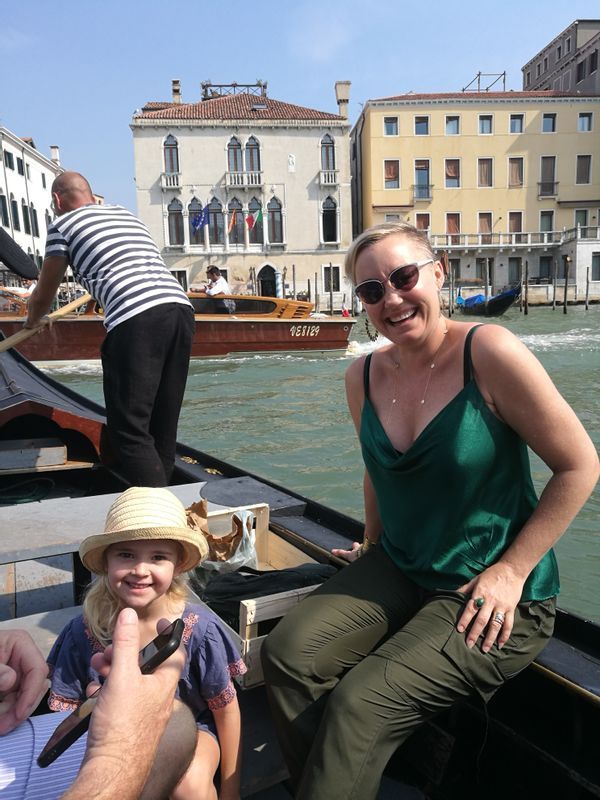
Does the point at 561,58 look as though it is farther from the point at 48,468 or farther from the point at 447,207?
the point at 48,468

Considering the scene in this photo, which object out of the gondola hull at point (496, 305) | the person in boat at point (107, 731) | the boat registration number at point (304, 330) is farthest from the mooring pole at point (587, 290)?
the person in boat at point (107, 731)

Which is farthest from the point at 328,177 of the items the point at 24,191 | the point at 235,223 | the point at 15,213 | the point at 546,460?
the point at 546,460

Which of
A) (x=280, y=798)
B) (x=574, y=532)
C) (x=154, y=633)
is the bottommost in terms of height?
(x=574, y=532)

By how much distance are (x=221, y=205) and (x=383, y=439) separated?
25.7 m

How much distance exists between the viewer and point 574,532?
12.2ft

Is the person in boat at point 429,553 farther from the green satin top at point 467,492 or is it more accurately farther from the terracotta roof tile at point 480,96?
the terracotta roof tile at point 480,96

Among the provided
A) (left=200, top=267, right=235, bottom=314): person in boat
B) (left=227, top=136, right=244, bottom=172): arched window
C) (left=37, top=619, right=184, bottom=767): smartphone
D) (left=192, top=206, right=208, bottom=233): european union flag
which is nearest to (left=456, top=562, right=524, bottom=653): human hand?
(left=37, top=619, right=184, bottom=767): smartphone

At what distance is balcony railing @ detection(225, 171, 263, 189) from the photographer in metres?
25.3

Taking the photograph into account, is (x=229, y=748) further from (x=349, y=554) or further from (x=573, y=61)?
(x=573, y=61)

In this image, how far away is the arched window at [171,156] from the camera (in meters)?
24.8

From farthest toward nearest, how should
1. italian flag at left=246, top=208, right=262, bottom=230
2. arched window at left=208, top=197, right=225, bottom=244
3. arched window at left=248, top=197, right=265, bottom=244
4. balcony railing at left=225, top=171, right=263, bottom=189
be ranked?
1. arched window at left=208, top=197, right=225, bottom=244
2. arched window at left=248, top=197, right=265, bottom=244
3. balcony railing at left=225, top=171, right=263, bottom=189
4. italian flag at left=246, top=208, right=262, bottom=230

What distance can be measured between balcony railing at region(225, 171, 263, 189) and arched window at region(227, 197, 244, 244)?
1.95 feet

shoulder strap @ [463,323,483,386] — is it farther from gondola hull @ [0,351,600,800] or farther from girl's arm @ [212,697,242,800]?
girl's arm @ [212,697,242,800]

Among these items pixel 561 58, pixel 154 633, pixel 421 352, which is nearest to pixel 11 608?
pixel 154 633
